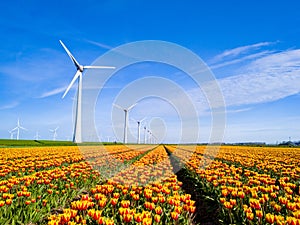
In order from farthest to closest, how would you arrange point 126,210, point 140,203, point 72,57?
point 72,57 → point 140,203 → point 126,210

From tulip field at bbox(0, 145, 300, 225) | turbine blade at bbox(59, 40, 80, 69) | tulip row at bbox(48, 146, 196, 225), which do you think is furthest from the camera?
turbine blade at bbox(59, 40, 80, 69)

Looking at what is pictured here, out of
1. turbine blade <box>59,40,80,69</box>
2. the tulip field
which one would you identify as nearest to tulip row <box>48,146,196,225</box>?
the tulip field

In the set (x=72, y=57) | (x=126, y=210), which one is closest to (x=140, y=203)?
(x=126, y=210)

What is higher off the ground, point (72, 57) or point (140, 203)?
point (72, 57)

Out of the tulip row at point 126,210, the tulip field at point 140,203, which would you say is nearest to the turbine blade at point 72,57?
the tulip field at point 140,203

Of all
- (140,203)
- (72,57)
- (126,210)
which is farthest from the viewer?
(72,57)

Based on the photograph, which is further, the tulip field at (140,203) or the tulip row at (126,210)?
the tulip field at (140,203)

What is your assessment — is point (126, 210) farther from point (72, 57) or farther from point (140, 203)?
point (72, 57)

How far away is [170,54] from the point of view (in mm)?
22594

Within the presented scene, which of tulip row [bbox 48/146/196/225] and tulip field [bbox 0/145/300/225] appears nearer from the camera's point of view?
tulip row [bbox 48/146/196/225]

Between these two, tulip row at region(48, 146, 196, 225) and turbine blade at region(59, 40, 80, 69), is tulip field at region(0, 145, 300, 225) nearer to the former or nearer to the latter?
tulip row at region(48, 146, 196, 225)

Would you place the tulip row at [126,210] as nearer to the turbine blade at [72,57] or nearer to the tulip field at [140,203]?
the tulip field at [140,203]

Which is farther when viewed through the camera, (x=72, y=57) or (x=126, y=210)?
(x=72, y=57)

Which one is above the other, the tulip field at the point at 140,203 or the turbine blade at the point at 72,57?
the turbine blade at the point at 72,57
